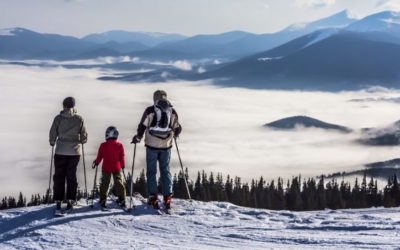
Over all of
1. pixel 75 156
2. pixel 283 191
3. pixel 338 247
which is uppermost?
pixel 75 156

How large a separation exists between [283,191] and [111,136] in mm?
88741

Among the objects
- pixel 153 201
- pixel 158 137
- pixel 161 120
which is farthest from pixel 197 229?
pixel 161 120

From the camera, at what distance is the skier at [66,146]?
577 inches

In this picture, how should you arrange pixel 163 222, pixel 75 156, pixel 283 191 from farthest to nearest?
pixel 283 191, pixel 75 156, pixel 163 222

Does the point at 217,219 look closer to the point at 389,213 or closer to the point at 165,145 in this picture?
the point at 165,145

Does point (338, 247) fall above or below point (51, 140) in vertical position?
below

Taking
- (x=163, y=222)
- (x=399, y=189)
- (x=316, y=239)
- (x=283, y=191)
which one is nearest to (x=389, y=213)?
(x=316, y=239)

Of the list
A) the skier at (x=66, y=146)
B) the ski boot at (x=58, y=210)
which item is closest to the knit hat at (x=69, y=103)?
the skier at (x=66, y=146)

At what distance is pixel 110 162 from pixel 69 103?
1.95 metres

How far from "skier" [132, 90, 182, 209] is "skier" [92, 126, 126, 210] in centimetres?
58

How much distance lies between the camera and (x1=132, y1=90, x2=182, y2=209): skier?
1484 cm

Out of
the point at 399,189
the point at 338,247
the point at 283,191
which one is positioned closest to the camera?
the point at 338,247

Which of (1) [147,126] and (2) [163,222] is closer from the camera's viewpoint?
(2) [163,222]

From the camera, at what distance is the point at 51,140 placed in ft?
47.9
